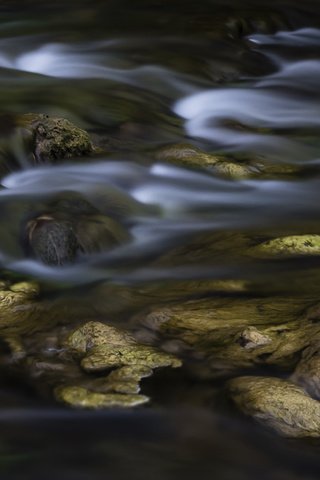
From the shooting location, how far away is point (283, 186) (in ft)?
21.9

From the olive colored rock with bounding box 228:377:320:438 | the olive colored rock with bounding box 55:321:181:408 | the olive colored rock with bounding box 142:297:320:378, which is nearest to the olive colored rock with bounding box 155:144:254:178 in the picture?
the olive colored rock with bounding box 142:297:320:378

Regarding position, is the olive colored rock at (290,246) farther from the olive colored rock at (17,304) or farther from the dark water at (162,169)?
the olive colored rock at (17,304)

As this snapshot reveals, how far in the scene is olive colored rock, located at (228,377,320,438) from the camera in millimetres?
2814

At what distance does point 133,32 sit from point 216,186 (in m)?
5.52

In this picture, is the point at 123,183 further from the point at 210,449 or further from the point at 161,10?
the point at 161,10

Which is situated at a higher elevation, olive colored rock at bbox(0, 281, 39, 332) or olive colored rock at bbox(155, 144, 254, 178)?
olive colored rock at bbox(155, 144, 254, 178)

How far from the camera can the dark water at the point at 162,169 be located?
9.06 ft

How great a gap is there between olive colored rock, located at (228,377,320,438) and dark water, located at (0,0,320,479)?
0.18ft

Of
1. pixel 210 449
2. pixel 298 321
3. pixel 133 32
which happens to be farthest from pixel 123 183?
pixel 133 32

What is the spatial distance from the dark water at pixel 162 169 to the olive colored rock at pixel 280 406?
6 cm

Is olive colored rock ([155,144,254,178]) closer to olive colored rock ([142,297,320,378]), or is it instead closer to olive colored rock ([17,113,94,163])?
olive colored rock ([17,113,94,163])

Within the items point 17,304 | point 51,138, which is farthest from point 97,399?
point 51,138

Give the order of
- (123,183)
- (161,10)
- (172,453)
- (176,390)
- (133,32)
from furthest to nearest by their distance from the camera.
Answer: (161,10)
(133,32)
(123,183)
(176,390)
(172,453)

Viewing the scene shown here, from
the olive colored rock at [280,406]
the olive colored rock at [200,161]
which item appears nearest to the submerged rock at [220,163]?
the olive colored rock at [200,161]
